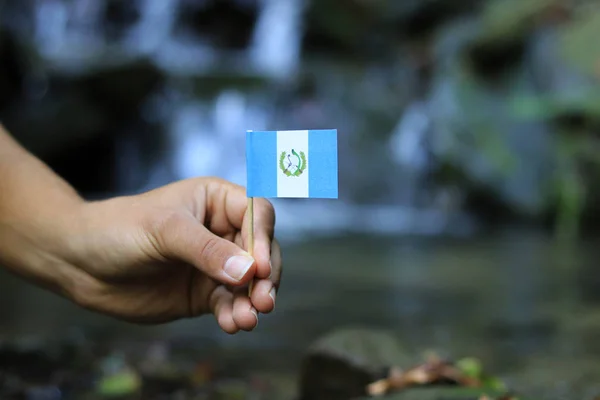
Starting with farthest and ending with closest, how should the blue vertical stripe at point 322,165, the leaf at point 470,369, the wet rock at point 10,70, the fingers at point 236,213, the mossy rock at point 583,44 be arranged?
the mossy rock at point 583,44 → the wet rock at point 10,70 → the leaf at point 470,369 → the fingers at point 236,213 → the blue vertical stripe at point 322,165

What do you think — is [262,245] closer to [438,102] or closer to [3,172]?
[3,172]

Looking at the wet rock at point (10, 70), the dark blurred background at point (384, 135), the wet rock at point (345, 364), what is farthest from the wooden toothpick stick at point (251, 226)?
the wet rock at point (10, 70)

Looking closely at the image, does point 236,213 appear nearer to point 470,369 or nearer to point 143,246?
point 143,246

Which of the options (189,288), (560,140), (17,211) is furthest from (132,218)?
(560,140)

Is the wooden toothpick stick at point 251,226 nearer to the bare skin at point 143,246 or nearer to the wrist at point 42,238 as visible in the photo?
the bare skin at point 143,246

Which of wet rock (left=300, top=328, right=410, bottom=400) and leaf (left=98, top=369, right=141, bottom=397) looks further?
→ leaf (left=98, top=369, right=141, bottom=397)

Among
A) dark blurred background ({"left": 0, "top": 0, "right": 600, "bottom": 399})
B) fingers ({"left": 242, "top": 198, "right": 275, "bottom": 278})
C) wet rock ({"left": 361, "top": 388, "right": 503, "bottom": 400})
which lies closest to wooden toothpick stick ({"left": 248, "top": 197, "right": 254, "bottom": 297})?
fingers ({"left": 242, "top": 198, "right": 275, "bottom": 278})

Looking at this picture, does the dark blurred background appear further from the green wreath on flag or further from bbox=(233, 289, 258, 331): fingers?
the green wreath on flag
